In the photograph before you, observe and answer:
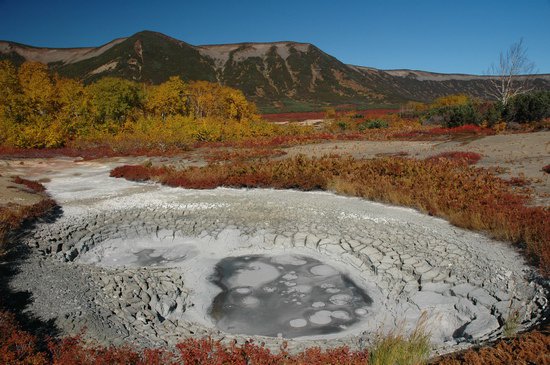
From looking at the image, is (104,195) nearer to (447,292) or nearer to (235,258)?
(235,258)

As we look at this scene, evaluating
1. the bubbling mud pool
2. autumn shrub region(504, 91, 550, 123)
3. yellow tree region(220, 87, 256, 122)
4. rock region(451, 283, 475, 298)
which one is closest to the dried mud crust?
rock region(451, 283, 475, 298)

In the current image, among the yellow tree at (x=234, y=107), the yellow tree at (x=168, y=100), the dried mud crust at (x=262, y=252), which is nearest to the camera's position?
the dried mud crust at (x=262, y=252)

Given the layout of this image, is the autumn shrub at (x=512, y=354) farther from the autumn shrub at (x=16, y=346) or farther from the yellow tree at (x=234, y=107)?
the yellow tree at (x=234, y=107)

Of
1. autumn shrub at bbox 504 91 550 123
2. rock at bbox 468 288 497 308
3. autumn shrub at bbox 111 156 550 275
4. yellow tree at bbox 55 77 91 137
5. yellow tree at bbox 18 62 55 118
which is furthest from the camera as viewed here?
yellow tree at bbox 55 77 91 137

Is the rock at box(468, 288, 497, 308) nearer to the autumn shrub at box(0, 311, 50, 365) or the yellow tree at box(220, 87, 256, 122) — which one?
the autumn shrub at box(0, 311, 50, 365)

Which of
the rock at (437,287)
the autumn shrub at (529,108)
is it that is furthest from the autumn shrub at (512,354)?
the autumn shrub at (529,108)

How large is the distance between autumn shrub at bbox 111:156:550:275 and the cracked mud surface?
1.85ft

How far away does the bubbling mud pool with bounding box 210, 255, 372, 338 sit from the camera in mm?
7352

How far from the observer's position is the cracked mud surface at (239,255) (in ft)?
22.1

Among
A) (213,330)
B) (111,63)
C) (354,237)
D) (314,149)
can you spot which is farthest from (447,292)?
(111,63)

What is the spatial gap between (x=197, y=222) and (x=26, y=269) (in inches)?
205

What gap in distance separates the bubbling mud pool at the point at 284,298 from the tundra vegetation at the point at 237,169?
152 centimetres

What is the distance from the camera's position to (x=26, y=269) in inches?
326

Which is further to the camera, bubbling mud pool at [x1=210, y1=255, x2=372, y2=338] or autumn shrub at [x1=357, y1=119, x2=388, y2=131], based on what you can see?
autumn shrub at [x1=357, y1=119, x2=388, y2=131]
